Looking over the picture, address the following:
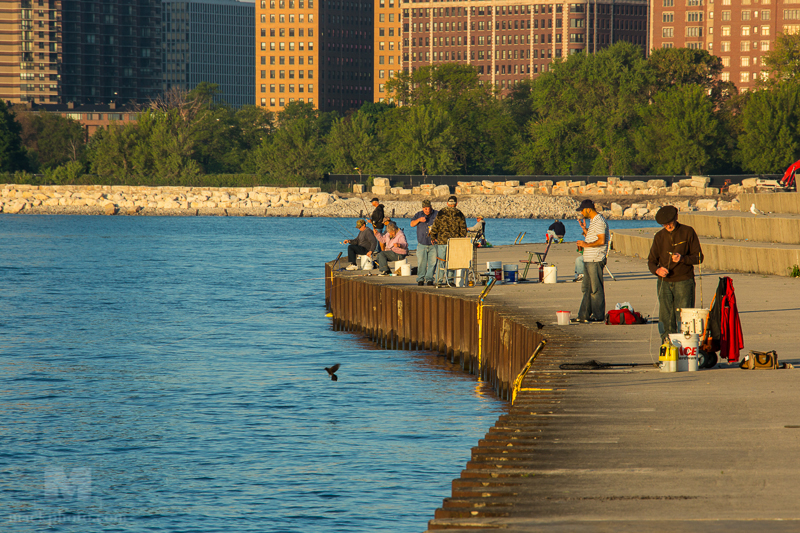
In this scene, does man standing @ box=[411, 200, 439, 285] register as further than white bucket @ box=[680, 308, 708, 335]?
Yes

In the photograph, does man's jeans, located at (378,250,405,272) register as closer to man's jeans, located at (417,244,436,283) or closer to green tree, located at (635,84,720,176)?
man's jeans, located at (417,244,436,283)

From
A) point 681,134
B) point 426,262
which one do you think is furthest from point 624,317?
point 681,134

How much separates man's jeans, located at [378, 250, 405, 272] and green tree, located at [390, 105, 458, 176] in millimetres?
100572

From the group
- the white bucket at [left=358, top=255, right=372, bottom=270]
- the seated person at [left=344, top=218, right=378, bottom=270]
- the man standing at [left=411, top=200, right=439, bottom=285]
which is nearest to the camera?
the man standing at [left=411, top=200, right=439, bottom=285]

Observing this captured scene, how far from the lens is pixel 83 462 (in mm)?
15055

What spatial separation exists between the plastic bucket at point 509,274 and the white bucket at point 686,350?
12158 millimetres

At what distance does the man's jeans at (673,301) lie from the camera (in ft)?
45.3

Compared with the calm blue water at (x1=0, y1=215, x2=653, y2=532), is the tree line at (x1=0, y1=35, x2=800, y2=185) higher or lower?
higher

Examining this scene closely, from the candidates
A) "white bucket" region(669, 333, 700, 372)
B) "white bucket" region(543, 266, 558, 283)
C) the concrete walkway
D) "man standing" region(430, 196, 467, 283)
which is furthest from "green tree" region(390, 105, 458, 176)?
"white bucket" region(669, 333, 700, 372)

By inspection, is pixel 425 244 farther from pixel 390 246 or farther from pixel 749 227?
pixel 749 227

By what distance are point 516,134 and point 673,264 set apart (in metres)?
126

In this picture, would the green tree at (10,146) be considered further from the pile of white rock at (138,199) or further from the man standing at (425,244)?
the man standing at (425,244)

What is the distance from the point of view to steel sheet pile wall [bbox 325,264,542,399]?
58.3 feet

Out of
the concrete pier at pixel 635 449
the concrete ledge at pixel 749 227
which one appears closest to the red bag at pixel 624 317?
the concrete pier at pixel 635 449
